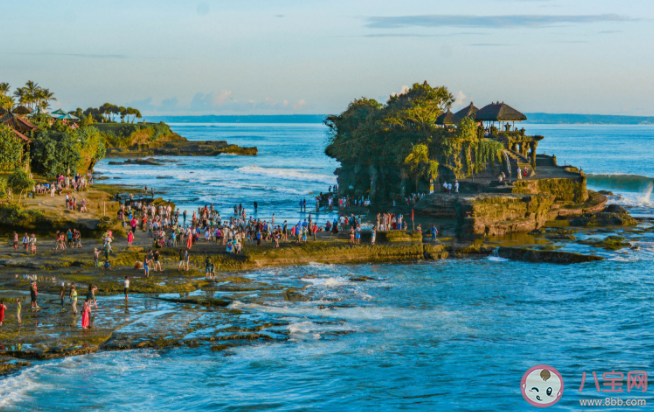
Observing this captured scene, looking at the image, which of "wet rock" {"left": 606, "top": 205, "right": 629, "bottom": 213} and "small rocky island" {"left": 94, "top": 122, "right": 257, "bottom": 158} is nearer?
"wet rock" {"left": 606, "top": 205, "right": 629, "bottom": 213}

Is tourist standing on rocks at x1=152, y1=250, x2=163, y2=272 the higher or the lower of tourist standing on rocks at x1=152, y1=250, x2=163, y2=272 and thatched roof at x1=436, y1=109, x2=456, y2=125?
the lower

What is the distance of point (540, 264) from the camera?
3772 cm

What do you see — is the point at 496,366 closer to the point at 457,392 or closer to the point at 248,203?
the point at 457,392

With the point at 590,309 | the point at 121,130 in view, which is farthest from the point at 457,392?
the point at 121,130

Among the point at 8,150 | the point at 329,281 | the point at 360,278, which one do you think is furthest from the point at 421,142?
the point at 8,150

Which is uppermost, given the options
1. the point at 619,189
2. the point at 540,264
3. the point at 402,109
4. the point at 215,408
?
the point at 402,109

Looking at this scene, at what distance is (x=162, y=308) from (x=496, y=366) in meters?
13.7

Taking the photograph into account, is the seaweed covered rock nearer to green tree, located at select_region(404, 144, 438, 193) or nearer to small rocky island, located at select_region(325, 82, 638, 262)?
small rocky island, located at select_region(325, 82, 638, 262)

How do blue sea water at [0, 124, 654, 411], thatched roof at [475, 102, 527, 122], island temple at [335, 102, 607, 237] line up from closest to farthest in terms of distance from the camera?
blue sea water at [0, 124, 654, 411] → island temple at [335, 102, 607, 237] → thatched roof at [475, 102, 527, 122]

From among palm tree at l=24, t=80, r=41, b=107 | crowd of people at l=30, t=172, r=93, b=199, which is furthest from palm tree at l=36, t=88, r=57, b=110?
crowd of people at l=30, t=172, r=93, b=199

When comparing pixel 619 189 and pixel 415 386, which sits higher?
pixel 619 189

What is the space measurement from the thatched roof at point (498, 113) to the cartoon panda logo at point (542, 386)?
42.7 metres

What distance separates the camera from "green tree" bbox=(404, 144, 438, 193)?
55062 millimetres

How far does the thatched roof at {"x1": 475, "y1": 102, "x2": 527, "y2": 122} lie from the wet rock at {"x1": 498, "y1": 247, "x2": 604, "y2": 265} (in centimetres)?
2436
